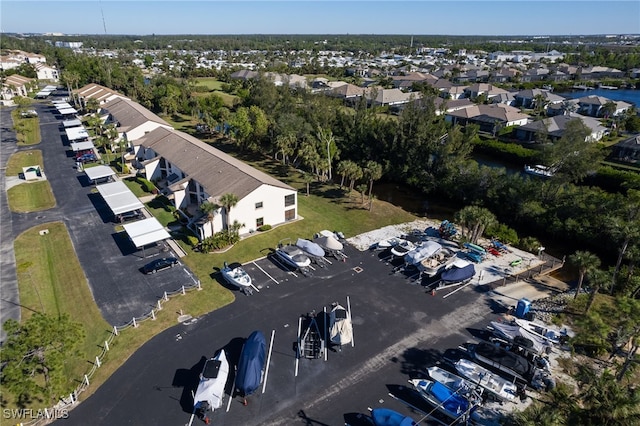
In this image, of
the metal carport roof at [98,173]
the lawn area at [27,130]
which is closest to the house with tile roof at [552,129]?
the metal carport roof at [98,173]

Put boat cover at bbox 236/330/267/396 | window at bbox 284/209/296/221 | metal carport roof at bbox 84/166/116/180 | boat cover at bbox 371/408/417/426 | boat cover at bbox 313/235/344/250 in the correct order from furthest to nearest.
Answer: metal carport roof at bbox 84/166/116/180, window at bbox 284/209/296/221, boat cover at bbox 313/235/344/250, boat cover at bbox 236/330/267/396, boat cover at bbox 371/408/417/426

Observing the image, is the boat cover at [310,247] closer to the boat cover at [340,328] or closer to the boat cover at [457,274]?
the boat cover at [340,328]

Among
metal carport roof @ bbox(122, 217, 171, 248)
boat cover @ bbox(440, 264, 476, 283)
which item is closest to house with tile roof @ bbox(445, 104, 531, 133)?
boat cover @ bbox(440, 264, 476, 283)

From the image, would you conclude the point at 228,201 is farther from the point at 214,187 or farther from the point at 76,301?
the point at 76,301

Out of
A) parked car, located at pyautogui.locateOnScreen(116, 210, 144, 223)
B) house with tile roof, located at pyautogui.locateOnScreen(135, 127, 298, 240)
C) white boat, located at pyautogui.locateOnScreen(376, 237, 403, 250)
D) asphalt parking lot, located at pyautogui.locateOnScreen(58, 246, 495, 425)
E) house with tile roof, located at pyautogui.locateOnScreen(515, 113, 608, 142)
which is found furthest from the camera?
house with tile roof, located at pyautogui.locateOnScreen(515, 113, 608, 142)

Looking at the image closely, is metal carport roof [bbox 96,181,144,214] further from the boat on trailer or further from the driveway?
the boat on trailer

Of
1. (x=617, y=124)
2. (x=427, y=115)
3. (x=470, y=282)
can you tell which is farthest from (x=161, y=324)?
(x=617, y=124)
